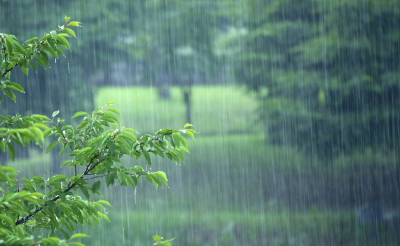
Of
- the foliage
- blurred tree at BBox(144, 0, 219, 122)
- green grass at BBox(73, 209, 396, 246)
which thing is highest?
blurred tree at BBox(144, 0, 219, 122)

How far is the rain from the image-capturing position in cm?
676

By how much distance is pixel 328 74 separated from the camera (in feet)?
23.9

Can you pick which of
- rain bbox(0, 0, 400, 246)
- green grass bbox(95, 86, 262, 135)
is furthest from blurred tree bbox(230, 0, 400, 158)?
green grass bbox(95, 86, 262, 135)

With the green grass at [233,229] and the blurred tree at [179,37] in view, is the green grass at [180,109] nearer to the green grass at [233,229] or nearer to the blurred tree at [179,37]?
the blurred tree at [179,37]

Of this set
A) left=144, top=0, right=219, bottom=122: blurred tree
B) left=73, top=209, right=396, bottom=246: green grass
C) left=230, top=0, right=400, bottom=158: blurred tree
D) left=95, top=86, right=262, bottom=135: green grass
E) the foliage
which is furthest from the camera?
left=95, top=86, right=262, bottom=135: green grass

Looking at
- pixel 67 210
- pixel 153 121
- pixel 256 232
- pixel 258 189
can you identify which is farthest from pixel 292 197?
pixel 67 210

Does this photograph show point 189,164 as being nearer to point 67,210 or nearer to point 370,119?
point 370,119

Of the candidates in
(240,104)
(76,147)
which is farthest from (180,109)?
(76,147)

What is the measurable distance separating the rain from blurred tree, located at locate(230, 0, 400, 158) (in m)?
0.02

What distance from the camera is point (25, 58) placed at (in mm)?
1421

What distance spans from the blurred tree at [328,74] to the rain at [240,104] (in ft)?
0.08

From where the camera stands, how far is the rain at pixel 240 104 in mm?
6762

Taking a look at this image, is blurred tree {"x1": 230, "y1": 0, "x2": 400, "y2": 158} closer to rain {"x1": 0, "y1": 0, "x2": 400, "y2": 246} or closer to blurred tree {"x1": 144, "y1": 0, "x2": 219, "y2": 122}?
rain {"x1": 0, "y1": 0, "x2": 400, "y2": 246}

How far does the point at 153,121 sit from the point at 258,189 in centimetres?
267
